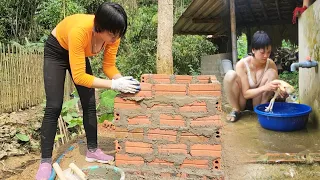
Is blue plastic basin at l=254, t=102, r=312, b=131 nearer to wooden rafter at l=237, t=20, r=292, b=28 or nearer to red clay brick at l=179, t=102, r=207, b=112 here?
red clay brick at l=179, t=102, r=207, b=112

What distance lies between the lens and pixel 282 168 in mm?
2330

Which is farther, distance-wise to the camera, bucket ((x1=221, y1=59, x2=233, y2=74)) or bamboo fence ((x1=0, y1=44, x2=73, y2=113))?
bucket ((x1=221, y1=59, x2=233, y2=74))

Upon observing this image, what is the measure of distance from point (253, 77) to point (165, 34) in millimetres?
3127

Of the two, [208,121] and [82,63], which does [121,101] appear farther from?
[208,121]

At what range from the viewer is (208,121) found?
87.6 inches

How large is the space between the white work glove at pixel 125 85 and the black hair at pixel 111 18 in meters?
0.35

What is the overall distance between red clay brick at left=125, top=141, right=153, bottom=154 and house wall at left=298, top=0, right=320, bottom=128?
1.93 metres

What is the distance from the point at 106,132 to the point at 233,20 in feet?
14.4

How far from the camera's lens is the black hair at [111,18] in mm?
1995

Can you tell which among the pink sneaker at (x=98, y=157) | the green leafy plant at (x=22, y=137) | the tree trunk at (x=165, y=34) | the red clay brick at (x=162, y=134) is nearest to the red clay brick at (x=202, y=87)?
the red clay brick at (x=162, y=134)

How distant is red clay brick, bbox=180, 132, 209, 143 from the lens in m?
2.23

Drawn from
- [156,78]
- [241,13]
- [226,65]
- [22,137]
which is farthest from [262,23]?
[156,78]

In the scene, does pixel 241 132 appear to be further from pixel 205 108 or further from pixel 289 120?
pixel 205 108

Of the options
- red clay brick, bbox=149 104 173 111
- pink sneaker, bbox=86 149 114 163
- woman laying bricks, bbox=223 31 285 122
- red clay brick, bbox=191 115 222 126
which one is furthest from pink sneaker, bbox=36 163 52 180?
woman laying bricks, bbox=223 31 285 122
